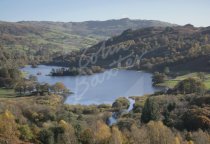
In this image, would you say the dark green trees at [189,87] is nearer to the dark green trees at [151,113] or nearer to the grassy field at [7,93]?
the dark green trees at [151,113]

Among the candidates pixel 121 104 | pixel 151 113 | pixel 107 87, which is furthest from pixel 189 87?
pixel 151 113

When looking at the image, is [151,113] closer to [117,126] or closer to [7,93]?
[117,126]

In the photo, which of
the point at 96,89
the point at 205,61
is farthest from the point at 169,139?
the point at 205,61

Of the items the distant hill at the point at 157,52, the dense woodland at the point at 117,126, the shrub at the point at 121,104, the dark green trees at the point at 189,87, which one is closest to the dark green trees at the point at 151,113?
the dense woodland at the point at 117,126

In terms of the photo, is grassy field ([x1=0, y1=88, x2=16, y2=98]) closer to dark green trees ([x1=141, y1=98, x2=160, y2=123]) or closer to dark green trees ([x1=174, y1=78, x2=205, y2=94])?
dark green trees ([x1=174, y1=78, x2=205, y2=94])

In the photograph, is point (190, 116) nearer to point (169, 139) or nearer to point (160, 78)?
point (169, 139)
